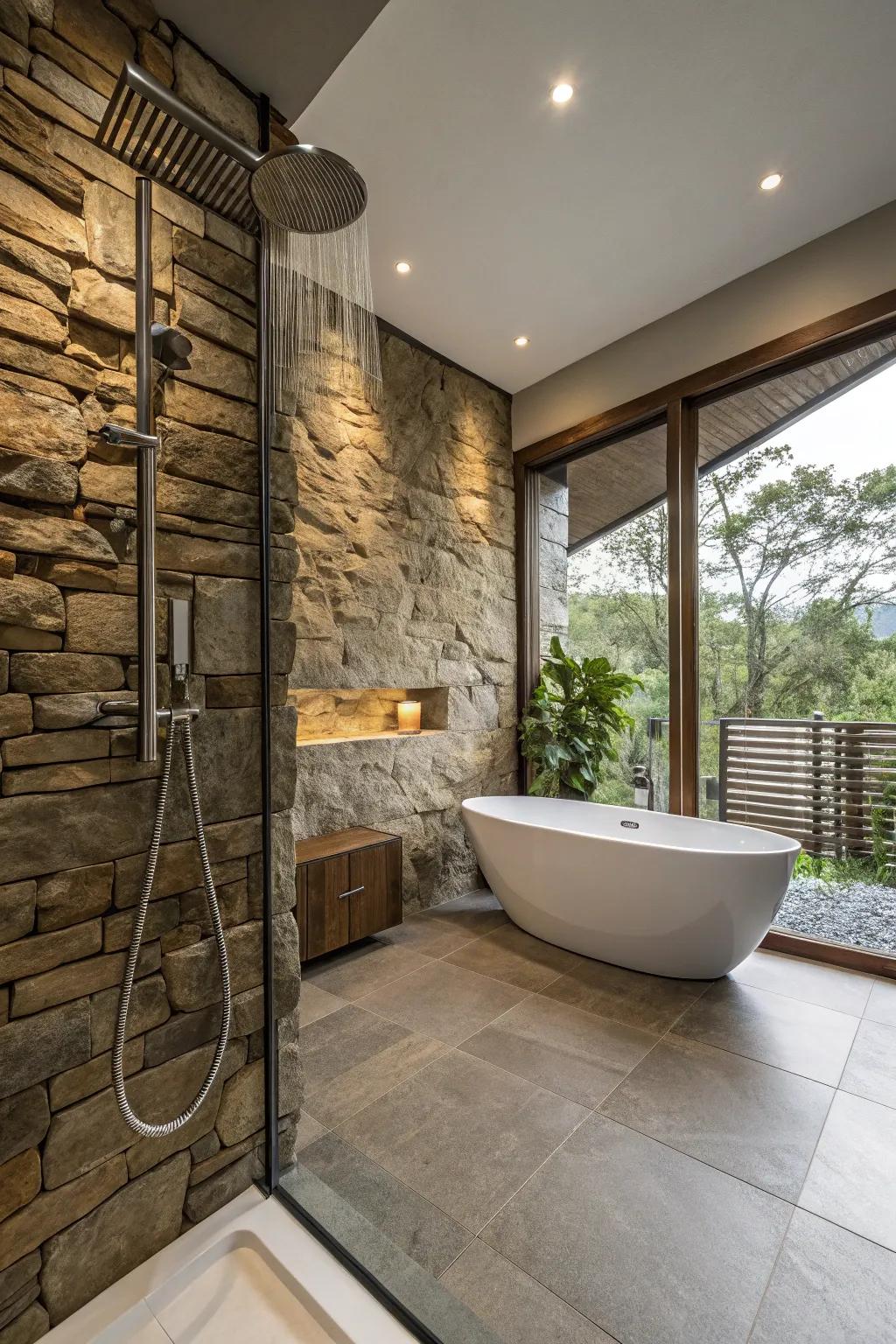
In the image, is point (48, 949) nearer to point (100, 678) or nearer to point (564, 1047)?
point (100, 678)

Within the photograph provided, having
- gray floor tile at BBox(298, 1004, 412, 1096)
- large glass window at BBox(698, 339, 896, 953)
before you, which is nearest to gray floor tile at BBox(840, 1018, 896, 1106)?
large glass window at BBox(698, 339, 896, 953)

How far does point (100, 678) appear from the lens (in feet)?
3.95

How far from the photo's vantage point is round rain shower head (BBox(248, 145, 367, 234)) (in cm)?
114

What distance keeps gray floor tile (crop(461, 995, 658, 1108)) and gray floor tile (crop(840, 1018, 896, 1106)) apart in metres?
0.59

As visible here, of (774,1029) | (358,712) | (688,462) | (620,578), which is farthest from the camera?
(620,578)

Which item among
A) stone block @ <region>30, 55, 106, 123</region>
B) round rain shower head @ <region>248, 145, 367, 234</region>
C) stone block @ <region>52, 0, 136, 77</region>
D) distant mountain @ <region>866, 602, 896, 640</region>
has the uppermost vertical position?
stone block @ <region>52, 0, 136, 77</region>

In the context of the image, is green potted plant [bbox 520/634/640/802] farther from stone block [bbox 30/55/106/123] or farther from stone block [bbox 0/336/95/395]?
stone block [bbox 30/55/106/123]

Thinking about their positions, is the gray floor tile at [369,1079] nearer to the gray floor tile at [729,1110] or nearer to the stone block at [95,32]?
the gray floor tile at [729,1110]

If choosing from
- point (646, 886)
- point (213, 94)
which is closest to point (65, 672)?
point (213, 94)

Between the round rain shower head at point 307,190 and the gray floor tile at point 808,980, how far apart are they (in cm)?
288

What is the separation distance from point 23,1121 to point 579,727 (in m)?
2.94

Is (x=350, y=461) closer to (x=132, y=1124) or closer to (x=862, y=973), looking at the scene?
(x=132, y=1124)

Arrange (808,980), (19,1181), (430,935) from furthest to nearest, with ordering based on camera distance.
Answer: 1. (430,935)
2. (808,980)
3. (19,1181)

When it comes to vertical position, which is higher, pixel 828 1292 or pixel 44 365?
pixel 44 365
